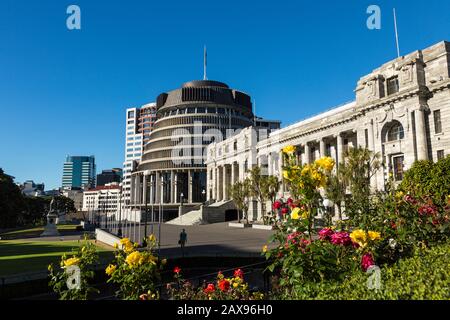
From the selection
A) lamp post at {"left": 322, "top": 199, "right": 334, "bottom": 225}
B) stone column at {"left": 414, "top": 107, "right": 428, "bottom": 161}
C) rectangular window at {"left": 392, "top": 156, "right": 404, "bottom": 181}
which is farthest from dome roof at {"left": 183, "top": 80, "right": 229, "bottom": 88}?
lamp post at {"left": 322, "top": 199, "right": 334, "bottom": 225}

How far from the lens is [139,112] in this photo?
196250 mm

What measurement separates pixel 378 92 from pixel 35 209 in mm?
95514

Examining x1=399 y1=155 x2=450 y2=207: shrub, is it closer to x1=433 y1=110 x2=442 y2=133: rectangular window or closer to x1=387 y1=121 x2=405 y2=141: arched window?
x1=433 y1=110 x2=442 y2=133: rectangular window

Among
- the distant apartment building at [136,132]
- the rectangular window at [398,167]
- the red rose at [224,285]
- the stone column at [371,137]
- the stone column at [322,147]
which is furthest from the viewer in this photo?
the distant apartment building at [136,132]

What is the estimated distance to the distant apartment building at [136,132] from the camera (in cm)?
18675

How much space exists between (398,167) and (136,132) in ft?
565

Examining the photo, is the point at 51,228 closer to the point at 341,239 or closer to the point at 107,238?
the point at 107,238

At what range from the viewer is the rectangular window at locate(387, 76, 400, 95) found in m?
39.3

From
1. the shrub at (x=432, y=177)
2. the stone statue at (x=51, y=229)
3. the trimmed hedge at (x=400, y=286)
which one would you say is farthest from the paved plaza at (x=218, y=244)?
the stone statue at (x=51, y=229)

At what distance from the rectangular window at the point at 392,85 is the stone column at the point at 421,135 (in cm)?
493

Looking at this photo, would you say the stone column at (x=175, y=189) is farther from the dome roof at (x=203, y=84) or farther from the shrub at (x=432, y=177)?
the shrub at (x=432, y=177)

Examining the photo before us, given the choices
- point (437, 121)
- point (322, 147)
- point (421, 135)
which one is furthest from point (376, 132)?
point (322, 147)
